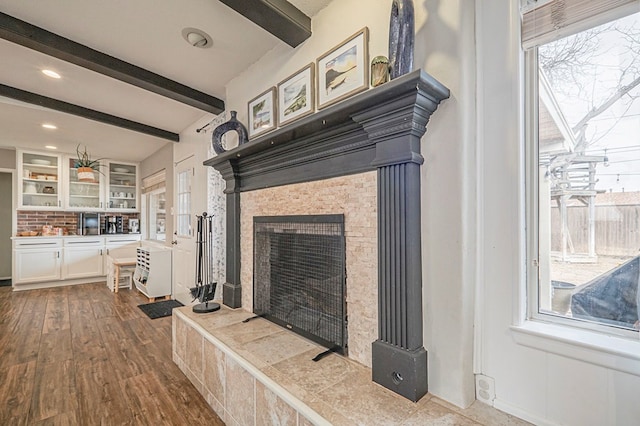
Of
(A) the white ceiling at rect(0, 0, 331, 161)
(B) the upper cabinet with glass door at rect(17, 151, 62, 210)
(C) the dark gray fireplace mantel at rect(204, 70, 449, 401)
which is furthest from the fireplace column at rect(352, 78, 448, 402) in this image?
(B) the upper cabinet with glass door at rect(17, 151, 62, 210)

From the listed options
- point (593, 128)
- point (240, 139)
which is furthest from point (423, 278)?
point (240, 139)

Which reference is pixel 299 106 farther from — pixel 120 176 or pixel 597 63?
pixel 120 176

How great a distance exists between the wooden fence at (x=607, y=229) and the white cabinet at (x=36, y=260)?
7064 millimetres

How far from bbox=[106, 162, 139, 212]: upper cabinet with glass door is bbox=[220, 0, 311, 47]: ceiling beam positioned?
5.71m

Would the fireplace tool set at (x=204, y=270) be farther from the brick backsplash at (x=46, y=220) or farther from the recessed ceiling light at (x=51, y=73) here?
the brick backsplash at (x=46, y=220)

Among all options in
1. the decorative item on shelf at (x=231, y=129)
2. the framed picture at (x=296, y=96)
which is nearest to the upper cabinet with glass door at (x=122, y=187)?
the decorative item on shelf at (x=231, y=129)

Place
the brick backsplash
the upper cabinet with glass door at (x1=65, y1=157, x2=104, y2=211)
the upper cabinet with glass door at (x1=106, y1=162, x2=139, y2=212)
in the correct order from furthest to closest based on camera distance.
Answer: the upper cabinet with glass door at (x1=106, y1=162, x2=139, y2=212) → the upper cabinet with glass door at (x1=65, y1=157, x2=104, y2=211) → the brick backsplash

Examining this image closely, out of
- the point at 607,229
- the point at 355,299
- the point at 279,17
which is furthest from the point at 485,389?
the point at 279,17

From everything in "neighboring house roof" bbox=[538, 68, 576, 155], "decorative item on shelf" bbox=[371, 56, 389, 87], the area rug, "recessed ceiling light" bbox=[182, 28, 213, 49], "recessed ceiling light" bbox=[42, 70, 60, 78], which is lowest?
the area rug

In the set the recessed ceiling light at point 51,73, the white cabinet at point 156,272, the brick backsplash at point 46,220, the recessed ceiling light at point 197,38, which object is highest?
the recessed ceiling light at point 197,38

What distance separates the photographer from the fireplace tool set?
2615 millimetres

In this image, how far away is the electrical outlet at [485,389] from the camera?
1.28 meters

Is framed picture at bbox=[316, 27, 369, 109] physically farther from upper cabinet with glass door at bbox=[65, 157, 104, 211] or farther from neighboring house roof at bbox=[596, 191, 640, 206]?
upper cabinet with glass door at bbox=[65, 157, 104, 211]

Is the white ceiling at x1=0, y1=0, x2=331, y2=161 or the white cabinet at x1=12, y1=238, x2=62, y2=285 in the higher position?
the white ceiling at x1=0, y1=0, x2=331, y2=161
